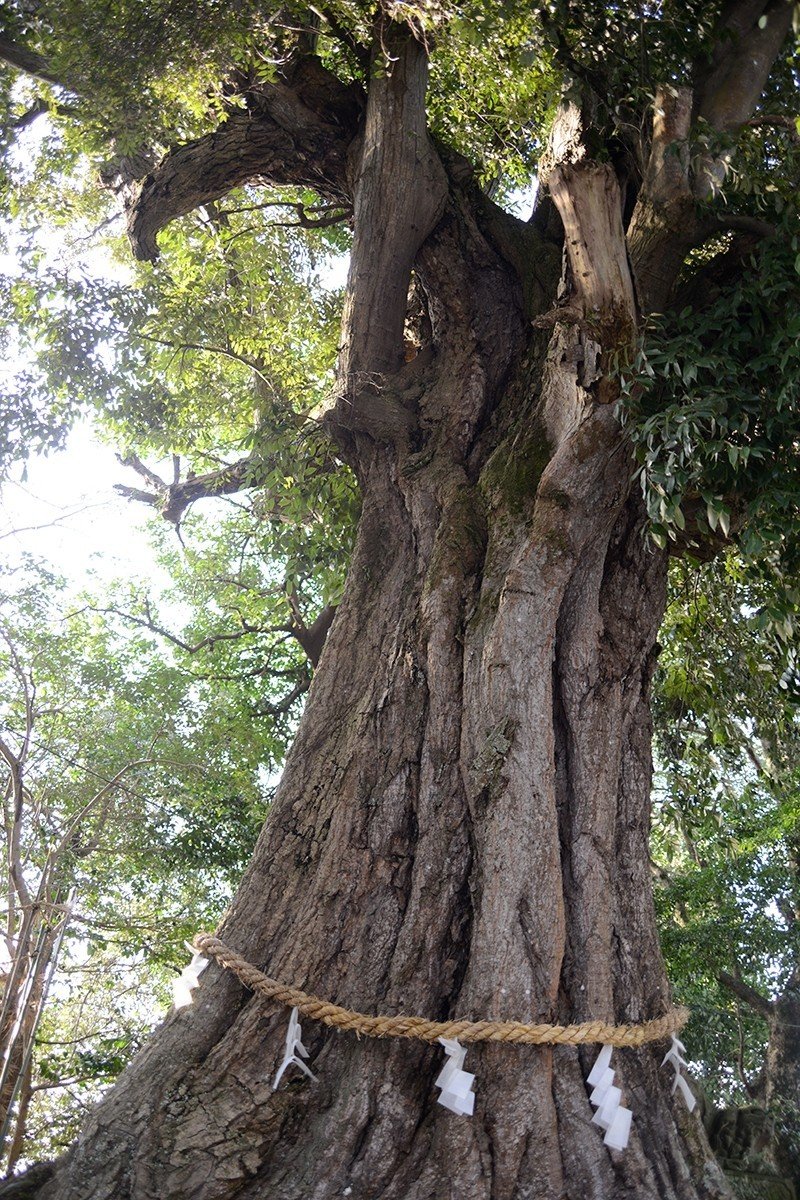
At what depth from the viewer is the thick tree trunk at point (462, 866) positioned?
264cm

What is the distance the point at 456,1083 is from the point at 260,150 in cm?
416

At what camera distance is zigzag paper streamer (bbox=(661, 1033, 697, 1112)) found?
9.76 ft

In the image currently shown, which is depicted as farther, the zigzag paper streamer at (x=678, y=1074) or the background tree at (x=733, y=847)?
the background tree at (x=733, y=847)

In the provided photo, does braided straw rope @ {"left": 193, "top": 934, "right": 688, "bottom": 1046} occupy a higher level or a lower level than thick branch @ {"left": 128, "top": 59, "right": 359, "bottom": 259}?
lower

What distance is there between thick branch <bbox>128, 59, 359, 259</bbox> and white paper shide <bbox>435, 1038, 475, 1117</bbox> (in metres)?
3.87

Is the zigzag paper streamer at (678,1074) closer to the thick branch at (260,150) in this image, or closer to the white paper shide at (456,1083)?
the white paper shide at (456,1083)

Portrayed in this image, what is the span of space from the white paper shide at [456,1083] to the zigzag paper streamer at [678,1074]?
2.41 ft

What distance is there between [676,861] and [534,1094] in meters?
→ 8.86

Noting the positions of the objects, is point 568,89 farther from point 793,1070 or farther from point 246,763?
point 793,1070

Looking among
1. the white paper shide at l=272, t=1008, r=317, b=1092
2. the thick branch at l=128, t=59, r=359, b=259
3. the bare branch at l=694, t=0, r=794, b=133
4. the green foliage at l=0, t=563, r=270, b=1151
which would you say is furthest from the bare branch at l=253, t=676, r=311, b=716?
the bare branch at l=694, t=0, r=794, b=133

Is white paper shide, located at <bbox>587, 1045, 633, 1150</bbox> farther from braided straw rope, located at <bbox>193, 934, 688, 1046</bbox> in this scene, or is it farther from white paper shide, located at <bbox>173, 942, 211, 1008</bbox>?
white paper shide, located at <bbox>173, 942, 211, 1008</bbox>

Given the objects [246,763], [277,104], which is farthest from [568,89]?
[246,763]

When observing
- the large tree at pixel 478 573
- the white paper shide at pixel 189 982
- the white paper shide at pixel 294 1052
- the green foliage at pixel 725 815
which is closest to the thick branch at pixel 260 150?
the large tree at pixel 478 573

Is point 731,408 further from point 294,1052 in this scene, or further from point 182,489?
point 182,489
